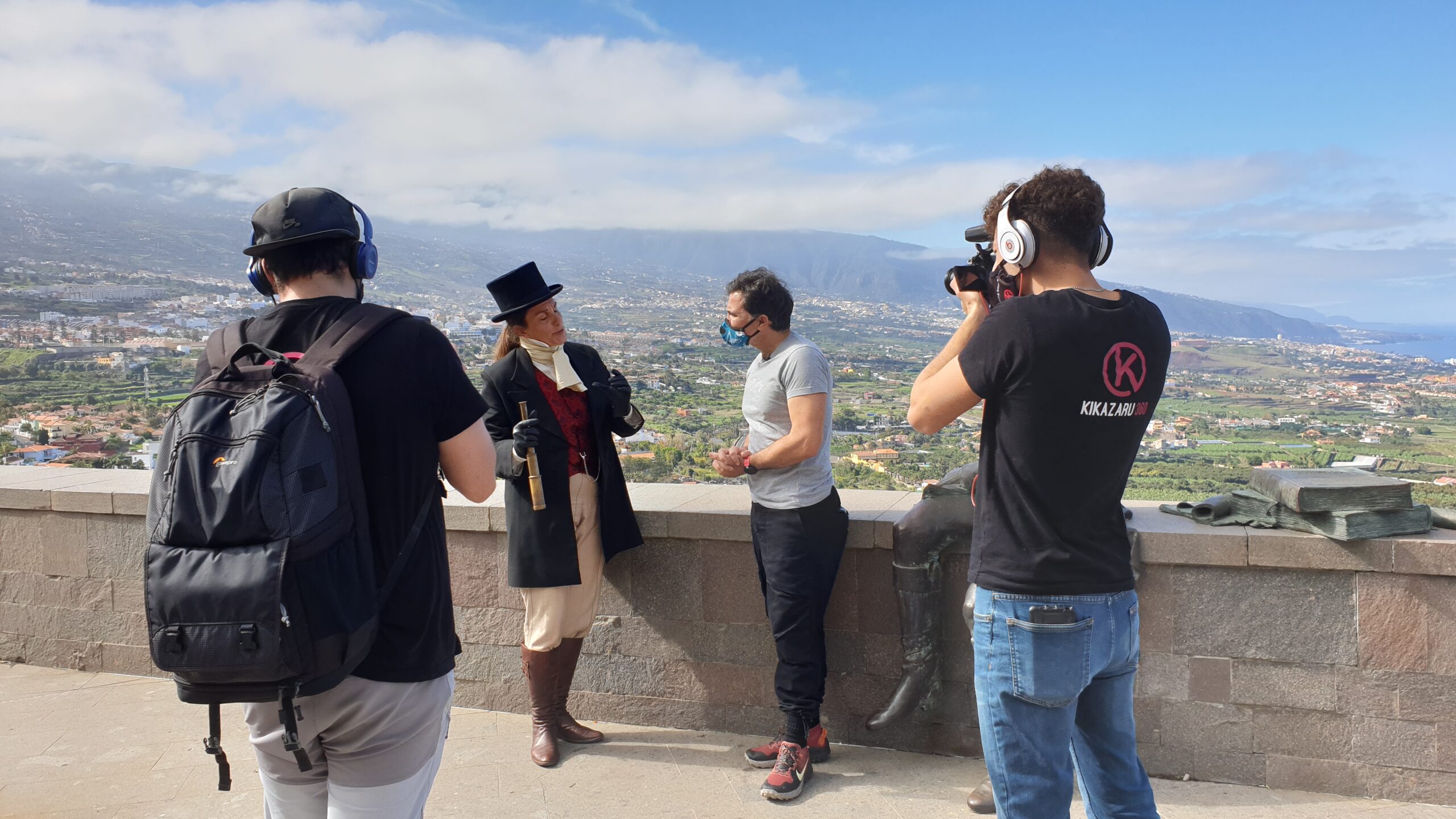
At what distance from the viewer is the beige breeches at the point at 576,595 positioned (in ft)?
13.1

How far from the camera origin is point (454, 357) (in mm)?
2025

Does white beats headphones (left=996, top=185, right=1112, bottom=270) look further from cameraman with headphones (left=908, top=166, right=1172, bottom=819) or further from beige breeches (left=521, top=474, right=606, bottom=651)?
beige breeches (left=521, top=474, right=606, bottom=651)

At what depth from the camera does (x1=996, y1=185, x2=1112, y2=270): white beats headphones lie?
87.1 inches

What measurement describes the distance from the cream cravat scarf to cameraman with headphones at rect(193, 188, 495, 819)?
6.20 ft

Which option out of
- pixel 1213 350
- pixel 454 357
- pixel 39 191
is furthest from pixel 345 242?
pixel 39 191

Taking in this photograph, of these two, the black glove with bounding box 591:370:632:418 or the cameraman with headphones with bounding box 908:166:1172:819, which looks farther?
the black glove with bounding box 591:370:632:418

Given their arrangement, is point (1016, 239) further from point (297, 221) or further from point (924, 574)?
point (924, 574)

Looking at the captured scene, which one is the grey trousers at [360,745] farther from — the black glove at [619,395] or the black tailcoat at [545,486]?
the black glove at [619,395]

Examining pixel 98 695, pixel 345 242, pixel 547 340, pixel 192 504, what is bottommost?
pixel 98 695

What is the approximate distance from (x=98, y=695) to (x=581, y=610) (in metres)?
2.87

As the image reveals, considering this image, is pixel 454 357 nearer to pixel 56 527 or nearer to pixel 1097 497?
pixel 1097 497

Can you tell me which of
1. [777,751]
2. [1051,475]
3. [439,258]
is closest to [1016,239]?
[1051,475]

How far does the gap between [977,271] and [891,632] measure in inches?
79.5

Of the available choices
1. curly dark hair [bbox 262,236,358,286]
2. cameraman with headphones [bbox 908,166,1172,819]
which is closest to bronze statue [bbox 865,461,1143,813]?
cameraman with headphones [bbox 908,166,1172,819]
